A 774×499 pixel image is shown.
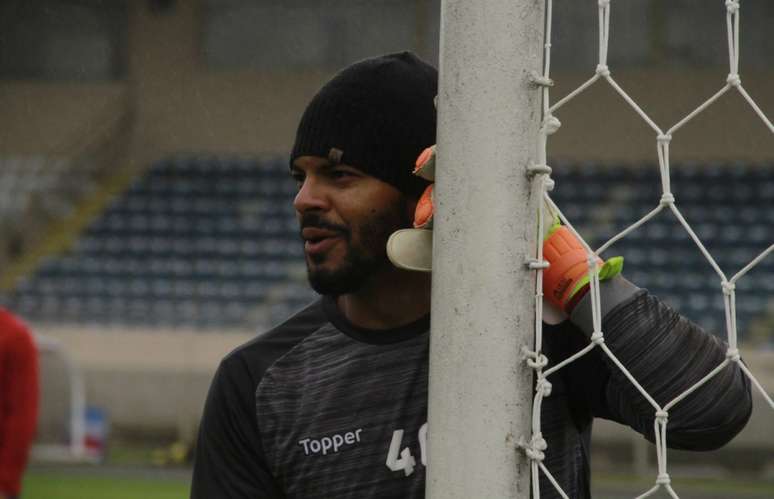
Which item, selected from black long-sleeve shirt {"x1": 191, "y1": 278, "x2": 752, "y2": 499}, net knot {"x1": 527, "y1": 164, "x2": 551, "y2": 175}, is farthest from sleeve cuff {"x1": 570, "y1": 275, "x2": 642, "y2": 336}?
net knot {"x1": 527, "y1": 164, "x2": 551, "y2": 175}

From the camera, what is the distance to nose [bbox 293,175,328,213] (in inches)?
82.7

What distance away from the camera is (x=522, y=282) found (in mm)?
1654

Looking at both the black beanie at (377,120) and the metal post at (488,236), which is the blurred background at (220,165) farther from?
the metal post at (488,236)

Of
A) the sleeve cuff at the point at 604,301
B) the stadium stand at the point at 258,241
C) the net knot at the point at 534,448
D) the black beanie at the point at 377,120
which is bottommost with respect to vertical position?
the stadium stand at the point at 258,241

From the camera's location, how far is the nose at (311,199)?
2.10 metres

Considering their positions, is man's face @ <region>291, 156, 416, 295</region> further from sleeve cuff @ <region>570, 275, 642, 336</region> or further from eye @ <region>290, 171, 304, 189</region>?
sleeve cuff @ <region>570, 275, 642, 336</region>

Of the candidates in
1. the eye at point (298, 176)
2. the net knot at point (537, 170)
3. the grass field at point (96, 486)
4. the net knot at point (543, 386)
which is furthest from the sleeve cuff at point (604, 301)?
the grass field at point (96, 486)

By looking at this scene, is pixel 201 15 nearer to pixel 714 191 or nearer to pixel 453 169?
pixel 714 191

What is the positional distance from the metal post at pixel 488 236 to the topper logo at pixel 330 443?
1.63 feet

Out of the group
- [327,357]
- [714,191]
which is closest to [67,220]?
[714,191]

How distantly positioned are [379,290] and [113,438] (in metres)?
10.5

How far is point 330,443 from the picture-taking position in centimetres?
A: 215

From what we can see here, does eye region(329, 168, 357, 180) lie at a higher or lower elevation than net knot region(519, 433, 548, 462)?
higher

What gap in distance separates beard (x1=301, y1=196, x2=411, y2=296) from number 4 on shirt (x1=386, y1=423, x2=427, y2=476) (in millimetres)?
244
